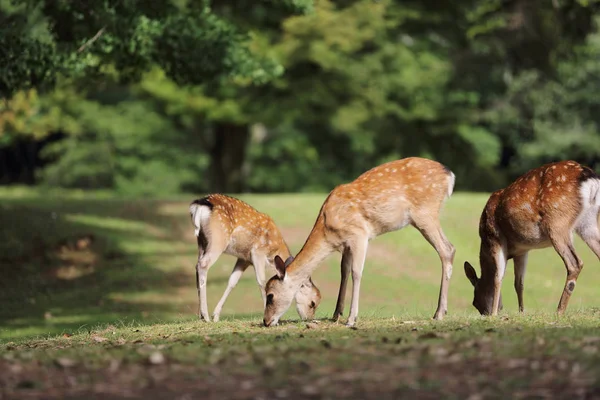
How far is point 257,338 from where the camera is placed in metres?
9.29

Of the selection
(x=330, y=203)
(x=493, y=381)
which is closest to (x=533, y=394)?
(x=493, y=381)

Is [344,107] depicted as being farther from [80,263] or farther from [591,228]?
[591,228]

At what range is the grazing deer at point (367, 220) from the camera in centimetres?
1096

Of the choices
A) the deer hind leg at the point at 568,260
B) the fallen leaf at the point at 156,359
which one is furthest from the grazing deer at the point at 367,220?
the fallen leaf at the point at 156,359

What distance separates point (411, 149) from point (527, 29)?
6.43 m

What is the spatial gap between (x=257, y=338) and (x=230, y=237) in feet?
11.1

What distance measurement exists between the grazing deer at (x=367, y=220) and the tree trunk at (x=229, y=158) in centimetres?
2354

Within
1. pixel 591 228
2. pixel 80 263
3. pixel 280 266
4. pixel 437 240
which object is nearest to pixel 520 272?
pixel 591 228

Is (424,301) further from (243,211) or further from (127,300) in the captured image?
(243,211)

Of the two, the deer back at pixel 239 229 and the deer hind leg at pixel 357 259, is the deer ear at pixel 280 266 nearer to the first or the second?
the deer hind leg at pixel 357 259

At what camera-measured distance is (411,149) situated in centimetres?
3672

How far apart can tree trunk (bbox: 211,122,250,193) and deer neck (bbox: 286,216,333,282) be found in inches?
926

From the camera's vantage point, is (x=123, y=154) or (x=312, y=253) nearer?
(x=312, y=253)

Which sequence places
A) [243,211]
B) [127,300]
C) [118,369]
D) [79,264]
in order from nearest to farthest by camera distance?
[118,369] → [243,211] → [127,300] → [79,264]
